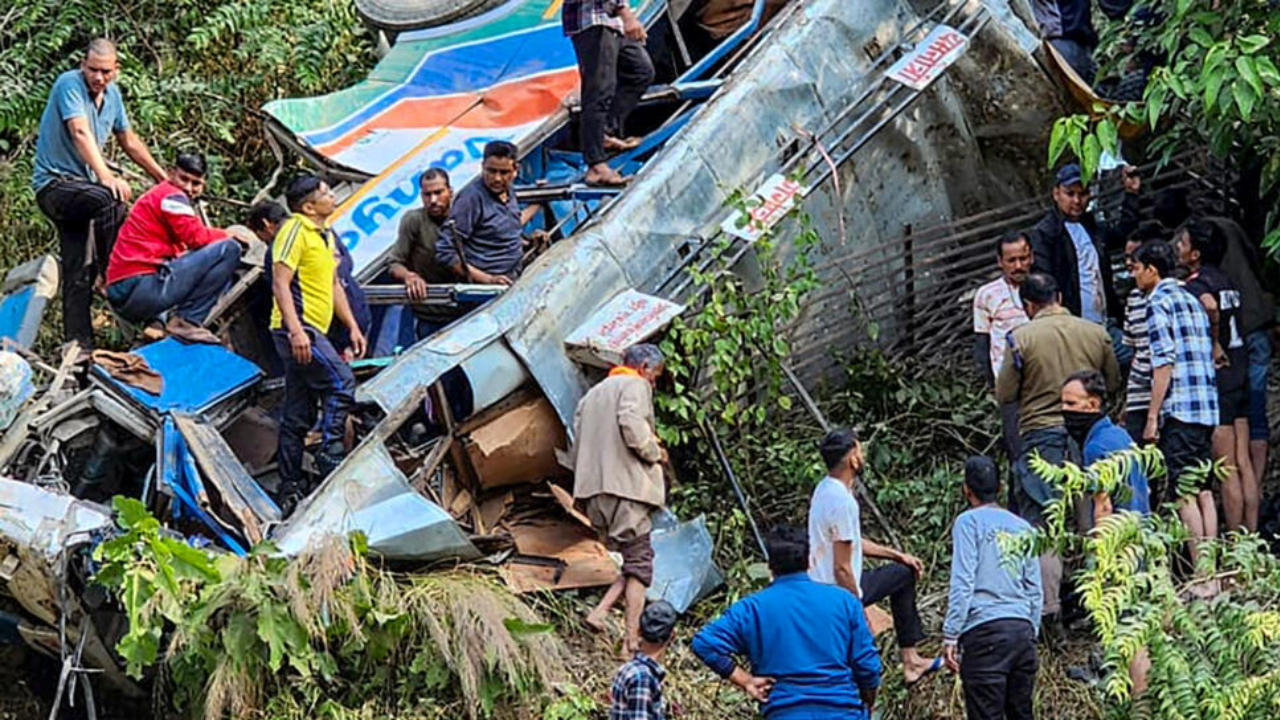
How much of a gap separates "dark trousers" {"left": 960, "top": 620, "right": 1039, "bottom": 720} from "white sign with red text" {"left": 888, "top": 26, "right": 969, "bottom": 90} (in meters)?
4.19

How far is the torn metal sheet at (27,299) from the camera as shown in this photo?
11.2 metres

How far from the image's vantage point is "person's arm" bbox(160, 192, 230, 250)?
35.4 feet

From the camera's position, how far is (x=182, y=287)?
10.9 m

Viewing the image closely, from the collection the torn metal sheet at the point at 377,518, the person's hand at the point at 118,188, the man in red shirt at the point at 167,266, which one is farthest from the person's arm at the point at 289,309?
the person's hand at the point at 118,188

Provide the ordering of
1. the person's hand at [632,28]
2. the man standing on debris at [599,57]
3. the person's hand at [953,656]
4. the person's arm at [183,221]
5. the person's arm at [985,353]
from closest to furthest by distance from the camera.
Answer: the person's hand at [953,656] → the person's arm at [985,353] → the person's arm at [183,221] → the man standing on debris at [599,57] → the person's hand at [632,28]

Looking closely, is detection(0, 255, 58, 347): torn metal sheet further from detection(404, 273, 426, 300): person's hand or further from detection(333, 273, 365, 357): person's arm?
detection(404, 273, 426, 300): person's hand

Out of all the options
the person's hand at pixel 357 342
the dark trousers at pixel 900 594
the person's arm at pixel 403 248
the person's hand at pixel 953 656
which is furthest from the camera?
the person's arm at pixel 403 248

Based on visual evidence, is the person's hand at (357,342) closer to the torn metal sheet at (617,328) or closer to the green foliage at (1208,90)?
the torn metal sheet at (617,328)

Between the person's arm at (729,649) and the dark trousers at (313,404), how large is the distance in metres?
2.73

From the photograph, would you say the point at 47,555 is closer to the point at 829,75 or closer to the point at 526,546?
the point at 526,546

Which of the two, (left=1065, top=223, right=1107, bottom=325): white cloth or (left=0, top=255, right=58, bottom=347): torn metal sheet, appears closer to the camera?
(left=1065, top=223, right=1107, bottom=325): white cloth

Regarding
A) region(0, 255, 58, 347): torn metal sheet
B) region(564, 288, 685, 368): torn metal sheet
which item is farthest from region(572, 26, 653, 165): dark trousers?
region(0, 255, 58, 347): torn metal sheet

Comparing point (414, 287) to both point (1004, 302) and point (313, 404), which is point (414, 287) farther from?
point (1004, 302)

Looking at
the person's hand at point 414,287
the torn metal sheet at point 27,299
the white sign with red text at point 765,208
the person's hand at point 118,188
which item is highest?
the person's hand at point 118,188
